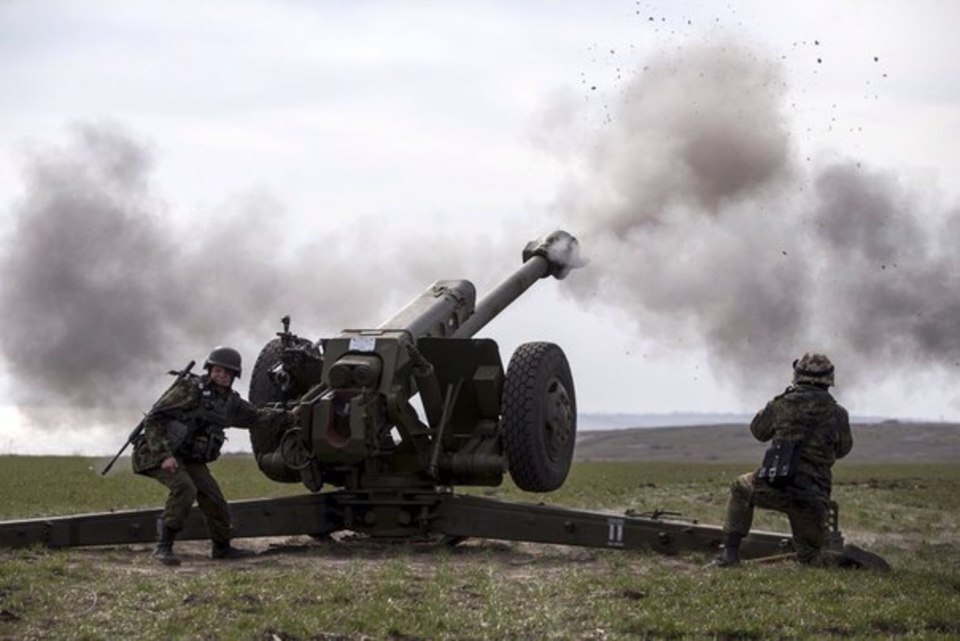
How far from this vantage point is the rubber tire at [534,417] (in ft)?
46.0

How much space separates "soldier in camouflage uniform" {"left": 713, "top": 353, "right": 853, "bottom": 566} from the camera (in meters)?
12.2

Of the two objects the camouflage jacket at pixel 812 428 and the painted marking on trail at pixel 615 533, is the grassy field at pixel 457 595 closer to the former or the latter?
the painted marking on trail at pixel 615 533

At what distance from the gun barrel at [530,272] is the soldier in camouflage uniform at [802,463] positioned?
4.17 m

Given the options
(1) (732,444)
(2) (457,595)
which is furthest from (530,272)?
(1) (732,444)

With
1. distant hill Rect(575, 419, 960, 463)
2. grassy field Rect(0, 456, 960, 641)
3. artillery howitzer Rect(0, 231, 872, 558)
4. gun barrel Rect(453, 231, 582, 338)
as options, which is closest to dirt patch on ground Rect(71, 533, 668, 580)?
grassy field Rect(0, 456, 960, 641)

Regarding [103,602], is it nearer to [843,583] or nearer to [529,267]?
[843,583]

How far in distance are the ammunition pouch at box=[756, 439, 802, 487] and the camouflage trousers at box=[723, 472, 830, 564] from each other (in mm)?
87

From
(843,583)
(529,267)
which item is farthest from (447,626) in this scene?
(529,267)

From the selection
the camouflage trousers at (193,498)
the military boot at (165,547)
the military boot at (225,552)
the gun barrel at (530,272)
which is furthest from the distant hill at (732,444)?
the military boot at (165,547)

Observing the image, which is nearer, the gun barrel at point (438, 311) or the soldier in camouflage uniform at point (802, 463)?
the soldier in camouflage uniform at point (802, 463)

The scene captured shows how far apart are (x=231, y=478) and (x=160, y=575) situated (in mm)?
19965

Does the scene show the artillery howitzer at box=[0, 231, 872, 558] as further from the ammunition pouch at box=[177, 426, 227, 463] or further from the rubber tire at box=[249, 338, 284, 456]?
the ammunition pouch at box=[177, 426, 227, 463]

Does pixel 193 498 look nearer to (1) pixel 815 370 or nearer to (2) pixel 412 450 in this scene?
(2) pixel 412 450

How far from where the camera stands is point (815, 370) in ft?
41.0
